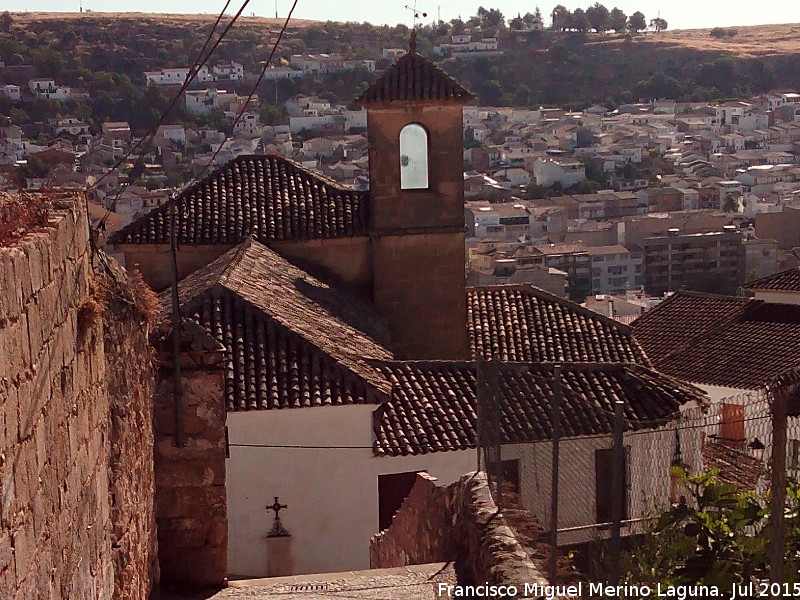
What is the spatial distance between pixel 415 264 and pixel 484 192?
7493cm

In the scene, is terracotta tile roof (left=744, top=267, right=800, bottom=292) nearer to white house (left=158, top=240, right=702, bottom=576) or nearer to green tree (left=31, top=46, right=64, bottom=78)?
white house (left=158, top=240, right=702, bottom=576)

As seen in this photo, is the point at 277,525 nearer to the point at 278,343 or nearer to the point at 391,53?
the point at 278,343

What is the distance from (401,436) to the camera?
12.7m

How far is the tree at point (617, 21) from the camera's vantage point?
156m

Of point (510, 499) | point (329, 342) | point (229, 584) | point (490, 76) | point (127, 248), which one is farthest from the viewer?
point (490, 76)

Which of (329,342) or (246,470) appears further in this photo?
(329,342)

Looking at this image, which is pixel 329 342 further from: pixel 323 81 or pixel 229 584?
pixel 323 81

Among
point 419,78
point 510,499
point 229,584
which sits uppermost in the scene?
point 419,78

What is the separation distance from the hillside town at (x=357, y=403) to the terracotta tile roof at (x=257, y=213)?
5 centimetres

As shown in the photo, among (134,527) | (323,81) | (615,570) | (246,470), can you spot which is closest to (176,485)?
(134,527)

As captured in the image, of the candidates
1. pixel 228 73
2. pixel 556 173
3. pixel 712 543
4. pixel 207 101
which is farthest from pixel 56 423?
pixel 228 73

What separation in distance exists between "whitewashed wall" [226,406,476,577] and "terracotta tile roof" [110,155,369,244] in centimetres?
493

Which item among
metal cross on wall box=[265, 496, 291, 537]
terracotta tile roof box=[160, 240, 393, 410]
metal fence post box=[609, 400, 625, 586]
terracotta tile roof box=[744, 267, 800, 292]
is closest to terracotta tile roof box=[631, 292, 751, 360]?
terracotta tile roof box=[744, 267, 800, 292]

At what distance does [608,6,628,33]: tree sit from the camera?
511 ft
